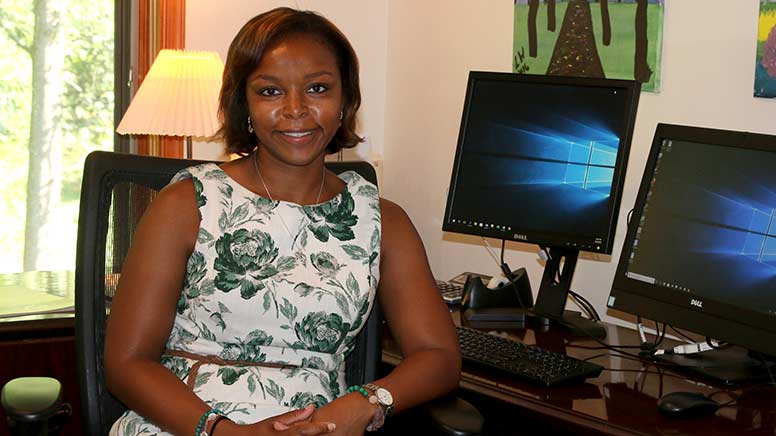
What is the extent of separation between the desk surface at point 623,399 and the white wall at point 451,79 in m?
0.60

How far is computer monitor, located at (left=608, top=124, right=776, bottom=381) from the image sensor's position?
1.98 m

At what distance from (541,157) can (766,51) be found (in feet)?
1.70

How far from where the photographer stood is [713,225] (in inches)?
81.3

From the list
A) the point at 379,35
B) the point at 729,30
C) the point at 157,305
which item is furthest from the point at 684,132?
the point at 379,35

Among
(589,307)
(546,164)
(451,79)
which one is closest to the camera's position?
(546,164)

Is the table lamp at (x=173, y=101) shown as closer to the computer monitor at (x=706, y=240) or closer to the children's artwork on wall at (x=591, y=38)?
the children's artwork on wall at (x=591, y=38)

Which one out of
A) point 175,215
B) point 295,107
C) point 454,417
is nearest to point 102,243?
point 175,215

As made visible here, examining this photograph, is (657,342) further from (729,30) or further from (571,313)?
(729,30)

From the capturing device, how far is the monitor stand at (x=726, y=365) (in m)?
2.01

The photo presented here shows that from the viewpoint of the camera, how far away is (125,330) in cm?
175

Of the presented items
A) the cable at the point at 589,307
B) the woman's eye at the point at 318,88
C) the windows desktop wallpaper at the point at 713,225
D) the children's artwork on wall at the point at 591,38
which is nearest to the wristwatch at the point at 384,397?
the woman's eye at the point at 318,88

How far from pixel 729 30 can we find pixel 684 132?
1.18 ft

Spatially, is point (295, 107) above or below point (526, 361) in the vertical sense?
above

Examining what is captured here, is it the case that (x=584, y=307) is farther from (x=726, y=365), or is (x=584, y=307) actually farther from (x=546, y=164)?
(x=726, y=365)
